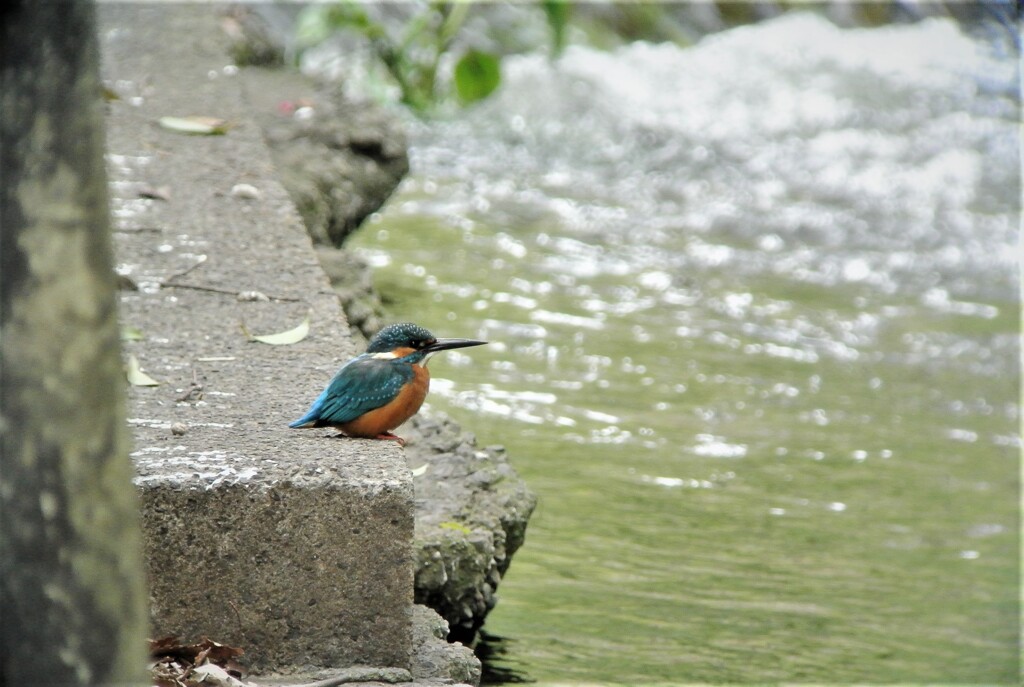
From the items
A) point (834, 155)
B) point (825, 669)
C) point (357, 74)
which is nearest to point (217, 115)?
point (825, 669)

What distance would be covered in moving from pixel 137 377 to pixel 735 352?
351cm

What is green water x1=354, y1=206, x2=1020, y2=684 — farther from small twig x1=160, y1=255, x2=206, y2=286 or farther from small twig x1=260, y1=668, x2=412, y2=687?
small twig x1=160, y1=255, x2=206, y2=286

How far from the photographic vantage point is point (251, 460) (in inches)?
88.9

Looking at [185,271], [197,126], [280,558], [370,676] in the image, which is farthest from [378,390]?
[197,126]

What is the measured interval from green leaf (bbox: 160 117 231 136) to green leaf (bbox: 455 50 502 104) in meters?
3.84

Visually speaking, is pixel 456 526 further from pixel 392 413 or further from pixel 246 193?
pixel 246 193

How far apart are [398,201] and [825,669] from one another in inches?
198

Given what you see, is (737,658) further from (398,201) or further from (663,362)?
(398,201)

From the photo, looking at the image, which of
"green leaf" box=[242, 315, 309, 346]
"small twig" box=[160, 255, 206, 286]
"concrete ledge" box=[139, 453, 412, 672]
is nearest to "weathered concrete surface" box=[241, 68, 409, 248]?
"small twig" box=[160, 255, 206, 286]

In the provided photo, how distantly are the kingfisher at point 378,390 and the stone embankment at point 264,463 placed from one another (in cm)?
4

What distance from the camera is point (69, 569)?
1.22m

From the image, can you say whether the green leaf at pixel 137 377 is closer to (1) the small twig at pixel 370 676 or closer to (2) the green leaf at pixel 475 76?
(1) the small twig at pixel 370 676

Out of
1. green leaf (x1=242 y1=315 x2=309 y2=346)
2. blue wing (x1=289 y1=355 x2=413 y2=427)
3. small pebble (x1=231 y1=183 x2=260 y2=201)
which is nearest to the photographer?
blue wing (x1=289 y1=355 x2=413 y2=427)

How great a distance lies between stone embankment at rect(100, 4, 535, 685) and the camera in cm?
218
